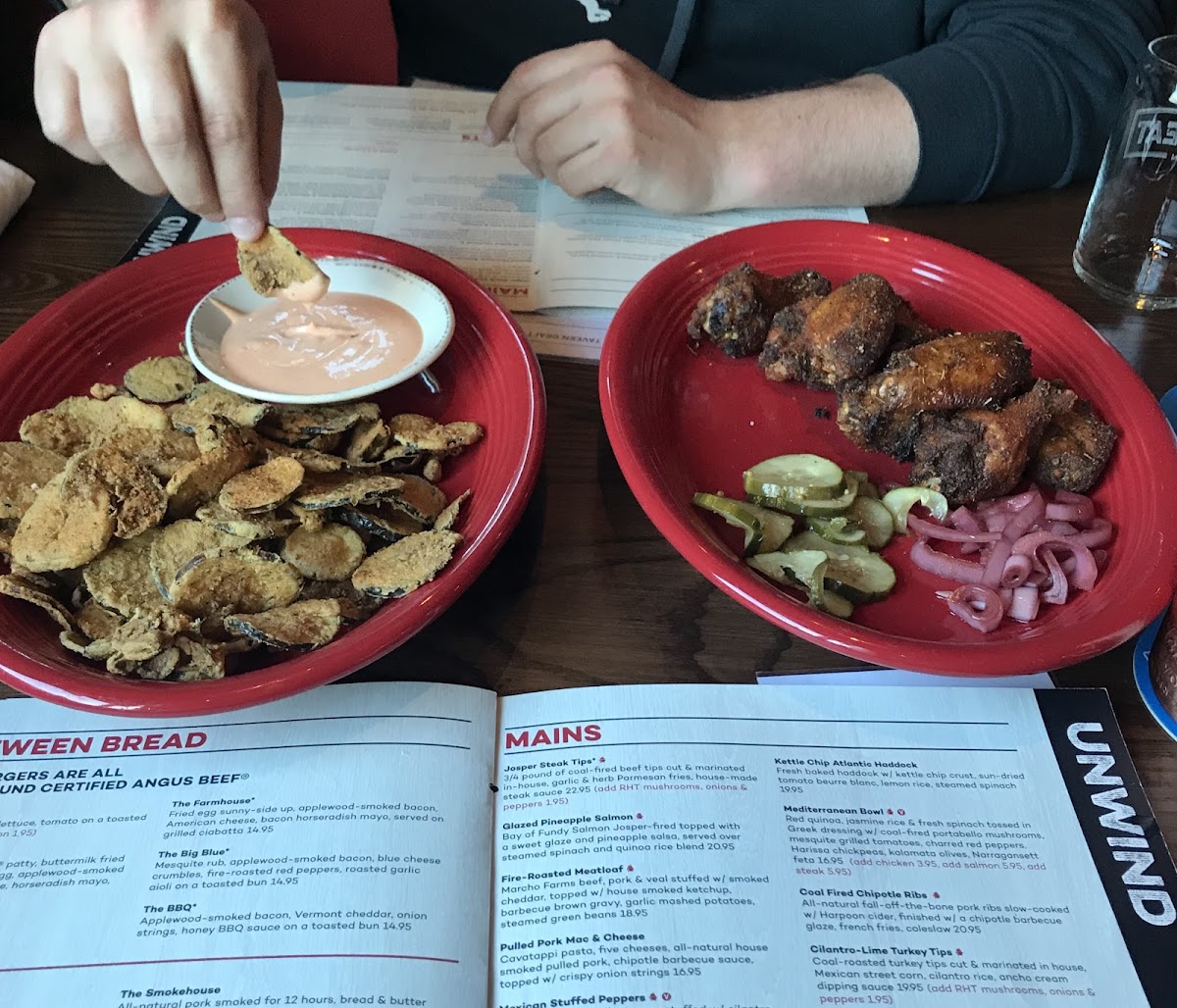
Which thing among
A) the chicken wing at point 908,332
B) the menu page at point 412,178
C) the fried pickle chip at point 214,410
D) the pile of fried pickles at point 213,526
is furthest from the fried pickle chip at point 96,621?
the chicken wing at point 908,332

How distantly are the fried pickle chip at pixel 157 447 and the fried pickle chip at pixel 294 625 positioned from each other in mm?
214

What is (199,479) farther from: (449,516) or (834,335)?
A: (834,335)

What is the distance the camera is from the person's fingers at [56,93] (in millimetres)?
977

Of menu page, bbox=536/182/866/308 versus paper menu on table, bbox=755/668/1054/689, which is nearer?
paper menu on table, bbox=755/668/1054/689

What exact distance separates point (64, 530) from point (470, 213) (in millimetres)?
827

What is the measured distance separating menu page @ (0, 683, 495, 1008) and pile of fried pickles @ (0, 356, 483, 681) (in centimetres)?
9

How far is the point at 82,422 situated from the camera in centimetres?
100

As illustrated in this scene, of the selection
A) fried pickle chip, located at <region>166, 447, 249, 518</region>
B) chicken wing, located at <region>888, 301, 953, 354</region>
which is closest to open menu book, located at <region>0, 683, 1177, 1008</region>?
fried pickle chip, located at <region>166, 447, 249, 518</region>

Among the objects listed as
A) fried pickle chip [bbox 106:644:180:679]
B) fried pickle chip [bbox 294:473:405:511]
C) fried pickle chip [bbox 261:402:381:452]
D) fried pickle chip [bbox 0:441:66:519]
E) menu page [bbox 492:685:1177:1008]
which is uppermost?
fried pickle chip [bbox 294:473:405:511]

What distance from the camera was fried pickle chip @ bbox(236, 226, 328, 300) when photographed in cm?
105

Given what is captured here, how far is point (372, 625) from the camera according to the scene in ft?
2.60

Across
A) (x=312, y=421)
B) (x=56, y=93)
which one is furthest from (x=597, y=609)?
(x=56, y=93)

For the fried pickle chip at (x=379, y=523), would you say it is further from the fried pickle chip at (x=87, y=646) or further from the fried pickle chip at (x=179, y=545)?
the fried pickle chip at (x=87, y=646)

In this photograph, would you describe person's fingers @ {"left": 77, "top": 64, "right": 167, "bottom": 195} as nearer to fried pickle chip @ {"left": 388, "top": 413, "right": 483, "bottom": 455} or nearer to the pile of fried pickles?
the pile of fried pickles
